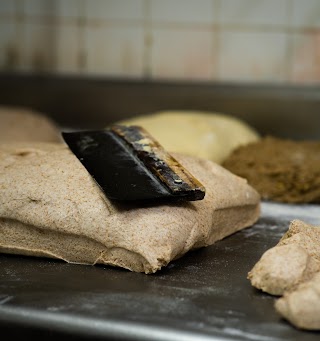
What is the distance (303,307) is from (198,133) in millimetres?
1242

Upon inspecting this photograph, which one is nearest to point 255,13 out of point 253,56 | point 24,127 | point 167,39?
point 253,56

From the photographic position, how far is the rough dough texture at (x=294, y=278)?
114 centimetres

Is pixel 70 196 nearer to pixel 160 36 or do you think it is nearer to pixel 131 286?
pixel 131 286

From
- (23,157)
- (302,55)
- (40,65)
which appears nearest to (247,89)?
(302,55)

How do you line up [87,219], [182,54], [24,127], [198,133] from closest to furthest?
[87,219]
[198,133]
[24,127]
[182,54]

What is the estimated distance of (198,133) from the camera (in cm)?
233

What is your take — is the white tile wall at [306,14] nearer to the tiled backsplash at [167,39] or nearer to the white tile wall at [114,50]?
the tiled backsplash at [167,39]

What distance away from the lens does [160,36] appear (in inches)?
121

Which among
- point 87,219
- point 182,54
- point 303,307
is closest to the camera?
point 303,307

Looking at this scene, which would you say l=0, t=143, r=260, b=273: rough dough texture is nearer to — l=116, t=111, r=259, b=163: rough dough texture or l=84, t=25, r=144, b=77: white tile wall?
l=116, t=111, r=259, b=163: rough dough texture

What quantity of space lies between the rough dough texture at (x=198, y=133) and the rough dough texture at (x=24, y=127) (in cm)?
35

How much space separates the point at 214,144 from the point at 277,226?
53cm

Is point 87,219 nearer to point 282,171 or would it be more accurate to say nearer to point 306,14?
point 282,171

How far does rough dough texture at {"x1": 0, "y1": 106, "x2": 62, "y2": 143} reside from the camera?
2492 mm
